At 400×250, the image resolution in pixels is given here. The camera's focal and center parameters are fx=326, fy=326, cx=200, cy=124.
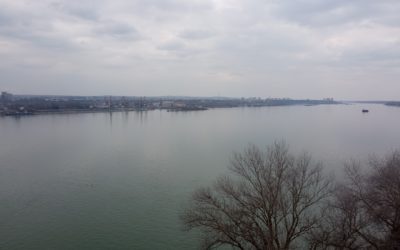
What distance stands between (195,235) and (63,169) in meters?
6.86

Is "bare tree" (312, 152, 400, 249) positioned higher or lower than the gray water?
higher

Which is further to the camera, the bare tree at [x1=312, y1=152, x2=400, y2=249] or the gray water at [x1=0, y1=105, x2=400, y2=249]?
the gray water at [x1=0, y1=105, x2=400, y2=249]

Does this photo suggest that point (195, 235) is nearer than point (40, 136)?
Yes

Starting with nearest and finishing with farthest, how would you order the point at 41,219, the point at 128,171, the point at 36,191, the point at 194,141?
the point at 41,219
the point at 36,191
the point at 128,171
the point at 194,141

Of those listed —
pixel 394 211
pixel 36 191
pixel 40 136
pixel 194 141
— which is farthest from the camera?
pixel 40 136

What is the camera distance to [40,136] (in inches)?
762

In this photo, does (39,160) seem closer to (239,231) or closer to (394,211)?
(239,231)

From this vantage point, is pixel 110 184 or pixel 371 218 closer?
pixel 371 218

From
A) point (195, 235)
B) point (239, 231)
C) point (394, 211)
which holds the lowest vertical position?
point (195, 235)

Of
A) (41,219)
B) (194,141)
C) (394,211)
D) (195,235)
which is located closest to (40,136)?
(194,141)

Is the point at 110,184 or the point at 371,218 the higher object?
the point at 371,218

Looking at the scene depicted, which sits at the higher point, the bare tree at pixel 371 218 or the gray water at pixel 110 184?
the bare tree at pixel 371 218

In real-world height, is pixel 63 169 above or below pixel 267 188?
below

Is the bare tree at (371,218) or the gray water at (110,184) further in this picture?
the gray water at (110,184)
